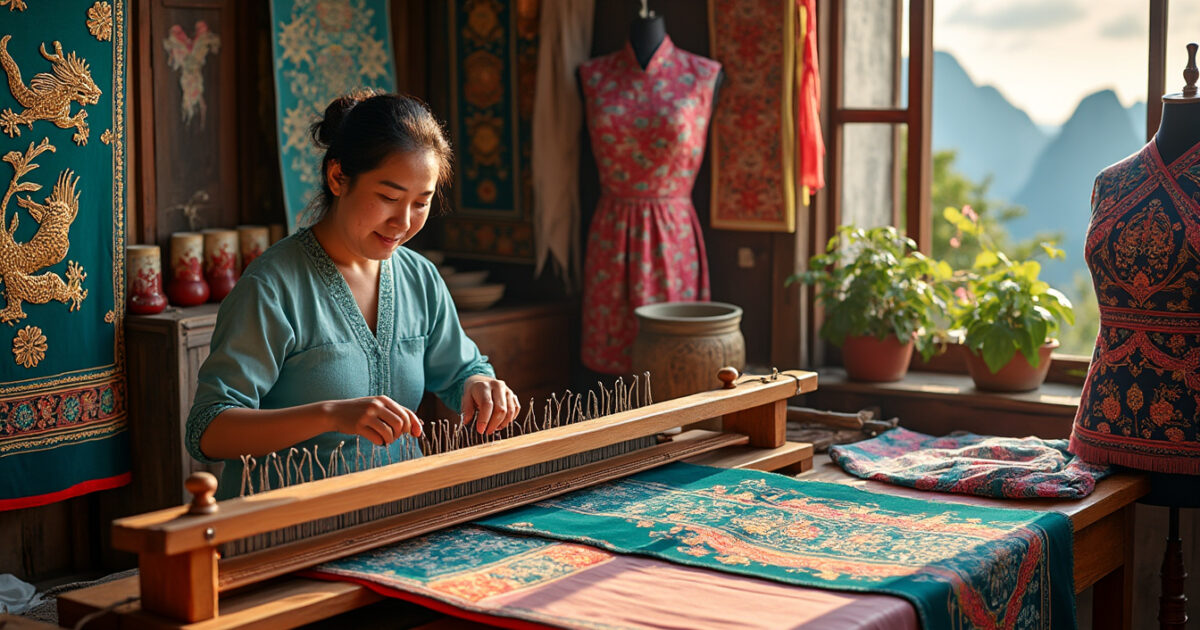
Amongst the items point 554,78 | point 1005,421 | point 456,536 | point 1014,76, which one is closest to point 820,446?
point 1005,421

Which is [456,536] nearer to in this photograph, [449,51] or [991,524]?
[991,524]

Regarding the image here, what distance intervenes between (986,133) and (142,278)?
14361 mm

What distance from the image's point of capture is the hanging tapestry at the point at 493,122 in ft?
15.7

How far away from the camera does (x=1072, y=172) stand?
16672 millimetres

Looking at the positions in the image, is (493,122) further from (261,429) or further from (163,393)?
(261,429)

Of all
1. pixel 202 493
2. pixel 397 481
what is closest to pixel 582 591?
pixel 397 481

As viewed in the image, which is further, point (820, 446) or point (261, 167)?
point (261, 167)

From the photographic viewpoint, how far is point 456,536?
212 centimetres

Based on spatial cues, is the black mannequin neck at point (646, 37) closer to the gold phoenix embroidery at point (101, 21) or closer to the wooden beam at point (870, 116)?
the wooden beam at point (870, 116)

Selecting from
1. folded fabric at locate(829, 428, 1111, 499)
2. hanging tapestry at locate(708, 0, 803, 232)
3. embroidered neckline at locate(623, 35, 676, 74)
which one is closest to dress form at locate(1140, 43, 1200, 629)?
Result: folded fabric at locate(829, 428, 1111, 499)

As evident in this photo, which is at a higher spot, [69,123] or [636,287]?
[69,123]

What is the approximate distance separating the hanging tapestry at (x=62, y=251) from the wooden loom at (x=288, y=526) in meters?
2.03

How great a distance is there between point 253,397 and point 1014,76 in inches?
591

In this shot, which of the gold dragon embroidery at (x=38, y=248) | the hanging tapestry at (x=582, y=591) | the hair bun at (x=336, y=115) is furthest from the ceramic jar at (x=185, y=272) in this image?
the hanging tapestry at (x=582, y=591)
